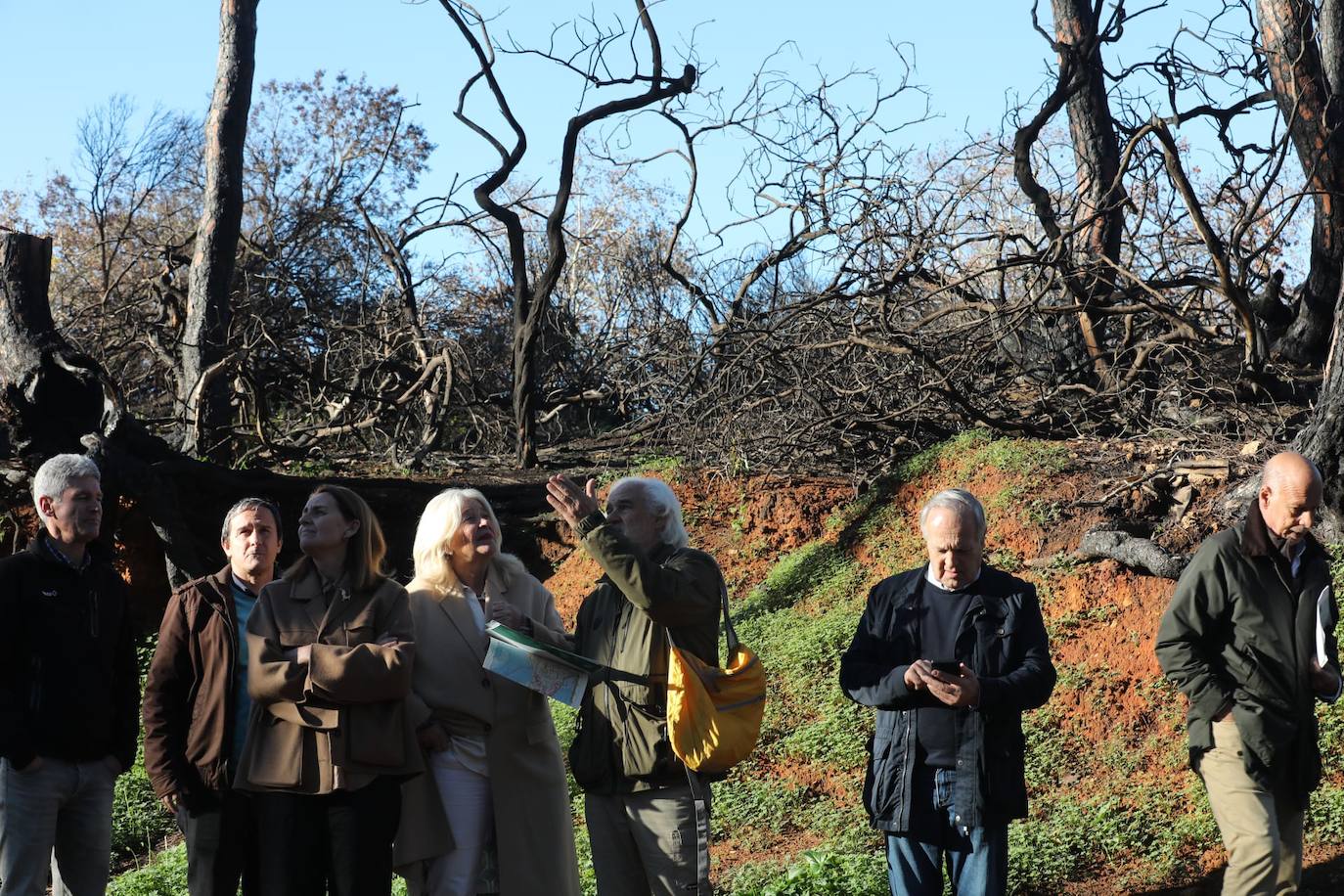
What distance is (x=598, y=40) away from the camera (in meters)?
13.6

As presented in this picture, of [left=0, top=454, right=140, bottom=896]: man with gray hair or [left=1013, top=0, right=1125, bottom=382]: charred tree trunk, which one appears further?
[left=1013, top=0, right=1125, bottom=382]: charred tree trunk

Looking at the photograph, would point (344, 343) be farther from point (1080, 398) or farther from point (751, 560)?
point (1080, 398)

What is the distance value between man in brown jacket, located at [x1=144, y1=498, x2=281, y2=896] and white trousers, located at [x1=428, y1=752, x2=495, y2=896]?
0.66 m

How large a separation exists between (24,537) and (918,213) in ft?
26.8

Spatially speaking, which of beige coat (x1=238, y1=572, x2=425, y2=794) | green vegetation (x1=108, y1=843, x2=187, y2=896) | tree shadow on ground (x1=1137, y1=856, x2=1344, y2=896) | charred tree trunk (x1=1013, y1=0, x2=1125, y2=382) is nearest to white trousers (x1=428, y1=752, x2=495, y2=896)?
beige coat (x1=238, y1=572, x2=425, y2=794)

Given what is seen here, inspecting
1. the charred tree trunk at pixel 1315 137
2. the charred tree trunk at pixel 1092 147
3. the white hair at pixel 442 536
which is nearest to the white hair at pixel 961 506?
the white hair at pixel 442 536

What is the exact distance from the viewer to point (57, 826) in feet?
16.0

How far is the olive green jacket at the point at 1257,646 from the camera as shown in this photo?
459 centimetres

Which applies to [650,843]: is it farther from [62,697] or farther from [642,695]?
[62,697]

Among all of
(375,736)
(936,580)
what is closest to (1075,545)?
(936,580)

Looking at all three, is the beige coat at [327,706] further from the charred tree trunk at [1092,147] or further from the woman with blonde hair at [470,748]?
the charred tree trunk at [1092,147]

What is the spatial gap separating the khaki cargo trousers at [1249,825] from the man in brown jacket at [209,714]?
11.0 ft

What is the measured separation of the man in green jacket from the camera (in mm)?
4574

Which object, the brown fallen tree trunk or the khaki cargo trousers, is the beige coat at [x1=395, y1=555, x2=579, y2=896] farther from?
the brown fallen tree trunk
